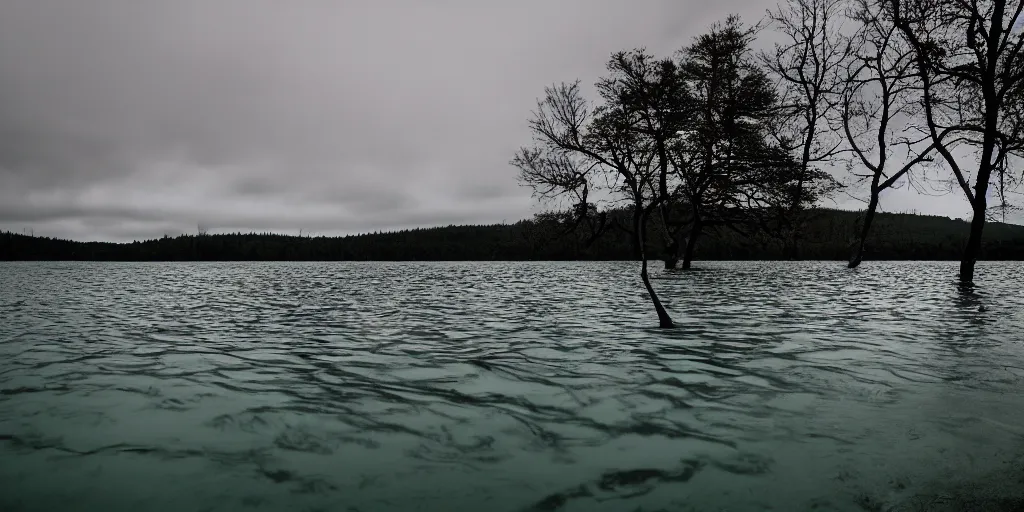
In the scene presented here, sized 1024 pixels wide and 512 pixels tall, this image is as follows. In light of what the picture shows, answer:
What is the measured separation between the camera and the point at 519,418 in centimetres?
509

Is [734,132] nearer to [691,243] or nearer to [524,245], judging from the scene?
[691,243]

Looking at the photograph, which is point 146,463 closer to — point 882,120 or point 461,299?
point 461,299

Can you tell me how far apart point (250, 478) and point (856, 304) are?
1477cm

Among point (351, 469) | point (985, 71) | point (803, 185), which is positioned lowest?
point (351, 469)

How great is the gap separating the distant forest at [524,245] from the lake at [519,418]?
→ 28728mm

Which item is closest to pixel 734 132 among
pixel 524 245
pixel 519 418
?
pixel 519 418

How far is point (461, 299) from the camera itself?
17.9 metres

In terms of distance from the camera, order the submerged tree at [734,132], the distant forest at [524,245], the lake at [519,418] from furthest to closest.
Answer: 1. the distant forest at [524,245]
2. the submerged tree at [734,132]
3. the lake at [519,418]

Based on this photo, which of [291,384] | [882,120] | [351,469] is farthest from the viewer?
[882,120]

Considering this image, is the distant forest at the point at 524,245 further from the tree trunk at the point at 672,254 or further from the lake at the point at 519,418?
the lake at the point at 519,418

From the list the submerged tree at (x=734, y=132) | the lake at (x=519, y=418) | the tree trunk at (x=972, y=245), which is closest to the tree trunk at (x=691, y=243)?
the submerged tree at (x=734, y=132)

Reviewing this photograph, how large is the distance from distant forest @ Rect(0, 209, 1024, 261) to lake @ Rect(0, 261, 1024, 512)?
2873cm

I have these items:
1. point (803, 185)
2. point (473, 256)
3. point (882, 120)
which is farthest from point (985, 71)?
point (473, 256)

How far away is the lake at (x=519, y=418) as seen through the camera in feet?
11.7
